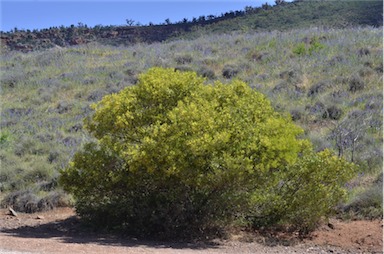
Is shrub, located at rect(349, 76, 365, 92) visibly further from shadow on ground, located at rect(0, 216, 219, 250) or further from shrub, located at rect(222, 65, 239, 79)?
shadow on ground, located at rect(0, 216, 219, 250)

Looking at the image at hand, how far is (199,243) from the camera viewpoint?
972 cm

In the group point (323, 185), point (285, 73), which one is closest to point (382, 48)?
point (285, 73)

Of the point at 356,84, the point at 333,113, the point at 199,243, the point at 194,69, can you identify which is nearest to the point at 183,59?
the point at 194,69

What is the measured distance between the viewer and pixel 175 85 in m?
10.2

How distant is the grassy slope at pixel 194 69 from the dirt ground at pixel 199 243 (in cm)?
186

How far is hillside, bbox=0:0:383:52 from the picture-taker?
41719 millimetres

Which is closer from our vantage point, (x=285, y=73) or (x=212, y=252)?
(x=212, y=252)

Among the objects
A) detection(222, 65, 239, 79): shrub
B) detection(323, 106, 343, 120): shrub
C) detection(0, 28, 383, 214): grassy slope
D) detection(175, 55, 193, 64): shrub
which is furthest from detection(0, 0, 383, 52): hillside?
detection(323, 106, 343, 120): shrub

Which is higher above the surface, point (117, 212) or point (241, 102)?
point (241, 102)

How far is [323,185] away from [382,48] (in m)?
15.4

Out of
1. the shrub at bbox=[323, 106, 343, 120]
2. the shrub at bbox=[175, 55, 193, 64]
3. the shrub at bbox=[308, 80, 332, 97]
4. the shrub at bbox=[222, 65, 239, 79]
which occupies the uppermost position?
the shrub at bbox=[175, 55, 193, 64]

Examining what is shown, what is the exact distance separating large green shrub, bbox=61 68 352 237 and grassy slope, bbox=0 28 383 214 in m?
2.28

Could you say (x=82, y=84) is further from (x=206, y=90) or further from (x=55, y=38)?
(x=55, y=38)

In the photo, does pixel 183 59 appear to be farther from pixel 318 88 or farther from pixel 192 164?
pixel 192 164
